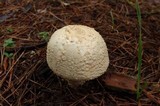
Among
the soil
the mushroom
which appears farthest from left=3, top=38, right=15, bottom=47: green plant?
the mushroom

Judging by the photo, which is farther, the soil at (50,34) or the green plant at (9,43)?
the green plant at (9,43)

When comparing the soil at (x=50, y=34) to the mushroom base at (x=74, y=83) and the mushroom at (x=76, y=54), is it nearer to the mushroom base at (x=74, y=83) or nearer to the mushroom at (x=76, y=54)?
the mushroom base at (x=74, y=83)

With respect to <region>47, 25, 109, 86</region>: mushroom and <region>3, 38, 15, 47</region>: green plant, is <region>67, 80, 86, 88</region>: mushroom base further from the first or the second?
<region>3, 38, 15, 47</region>: green plant

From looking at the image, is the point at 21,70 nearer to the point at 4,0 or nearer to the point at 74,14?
the point at 74,14

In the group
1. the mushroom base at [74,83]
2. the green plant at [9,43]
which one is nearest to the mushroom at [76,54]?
the mushroom base at [74,83]

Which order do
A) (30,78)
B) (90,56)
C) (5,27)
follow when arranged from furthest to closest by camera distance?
(5,27) → (30,78) → (90,56)

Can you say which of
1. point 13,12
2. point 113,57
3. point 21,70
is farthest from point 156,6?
point 21,70

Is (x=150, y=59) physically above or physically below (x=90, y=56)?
below
